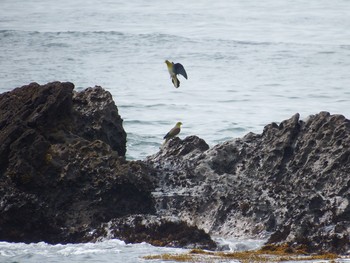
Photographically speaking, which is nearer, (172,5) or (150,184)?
(150,184)

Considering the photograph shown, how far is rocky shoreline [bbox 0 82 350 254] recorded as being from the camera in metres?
12.0

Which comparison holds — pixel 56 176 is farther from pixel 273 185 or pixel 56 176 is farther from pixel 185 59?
pixel 185 59

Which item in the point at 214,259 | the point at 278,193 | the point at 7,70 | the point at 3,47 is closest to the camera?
the point at 214,259

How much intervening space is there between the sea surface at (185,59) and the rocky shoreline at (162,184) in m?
0.51

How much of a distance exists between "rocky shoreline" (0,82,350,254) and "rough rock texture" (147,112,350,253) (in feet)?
0.05

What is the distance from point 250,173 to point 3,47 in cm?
2861

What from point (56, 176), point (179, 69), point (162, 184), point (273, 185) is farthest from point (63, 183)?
point (179, 69)

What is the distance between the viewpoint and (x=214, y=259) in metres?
10.9

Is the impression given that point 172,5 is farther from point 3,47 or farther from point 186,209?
point 186,209

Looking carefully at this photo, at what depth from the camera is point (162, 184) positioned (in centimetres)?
1355

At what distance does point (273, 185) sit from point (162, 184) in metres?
1.69

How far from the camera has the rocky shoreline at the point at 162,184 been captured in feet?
39.3

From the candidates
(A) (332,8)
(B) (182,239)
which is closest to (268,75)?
(A) (332,8)

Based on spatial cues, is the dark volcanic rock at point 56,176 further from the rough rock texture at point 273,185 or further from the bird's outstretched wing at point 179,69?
the bird's outstretched wing at point 179,69
